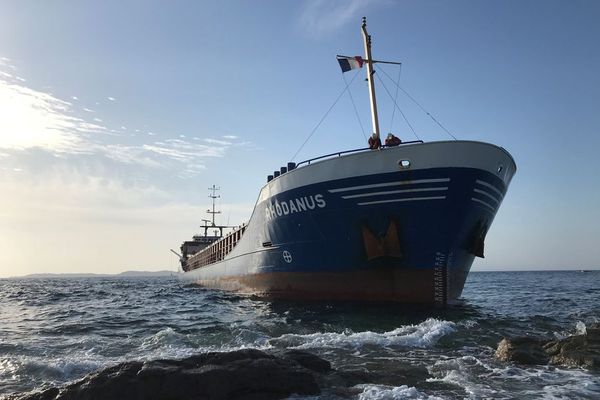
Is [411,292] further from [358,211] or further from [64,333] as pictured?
[64,333]

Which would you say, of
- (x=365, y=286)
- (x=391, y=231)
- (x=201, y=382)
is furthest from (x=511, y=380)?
(x=365, y=286)

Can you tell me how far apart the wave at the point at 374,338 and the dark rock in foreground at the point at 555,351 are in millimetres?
1542

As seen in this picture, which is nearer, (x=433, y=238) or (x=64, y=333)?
(x=64, y=333)

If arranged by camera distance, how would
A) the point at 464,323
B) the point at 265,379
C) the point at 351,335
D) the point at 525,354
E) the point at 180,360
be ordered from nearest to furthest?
the point at 265,379
the point at 180,360
the point at 525,354
the point at 351,335
the point at 464,323

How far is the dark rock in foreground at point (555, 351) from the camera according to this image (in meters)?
6.87

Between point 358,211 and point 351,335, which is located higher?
point 358,211

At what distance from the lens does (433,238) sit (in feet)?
42.6

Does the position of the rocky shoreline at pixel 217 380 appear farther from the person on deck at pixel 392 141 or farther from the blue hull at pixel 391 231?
the person on deck at pixel 392 141

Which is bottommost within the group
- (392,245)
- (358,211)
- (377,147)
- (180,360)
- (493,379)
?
(493,379)

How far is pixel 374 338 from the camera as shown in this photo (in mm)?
8977

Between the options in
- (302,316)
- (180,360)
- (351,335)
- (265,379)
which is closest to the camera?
(265,379)

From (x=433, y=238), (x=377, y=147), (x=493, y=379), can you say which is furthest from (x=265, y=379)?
(x=377, y=147)

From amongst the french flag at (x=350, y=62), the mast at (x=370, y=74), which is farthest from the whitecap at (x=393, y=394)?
the french flag at (x=350, y=62)

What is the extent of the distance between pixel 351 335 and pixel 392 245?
14.1 feet
